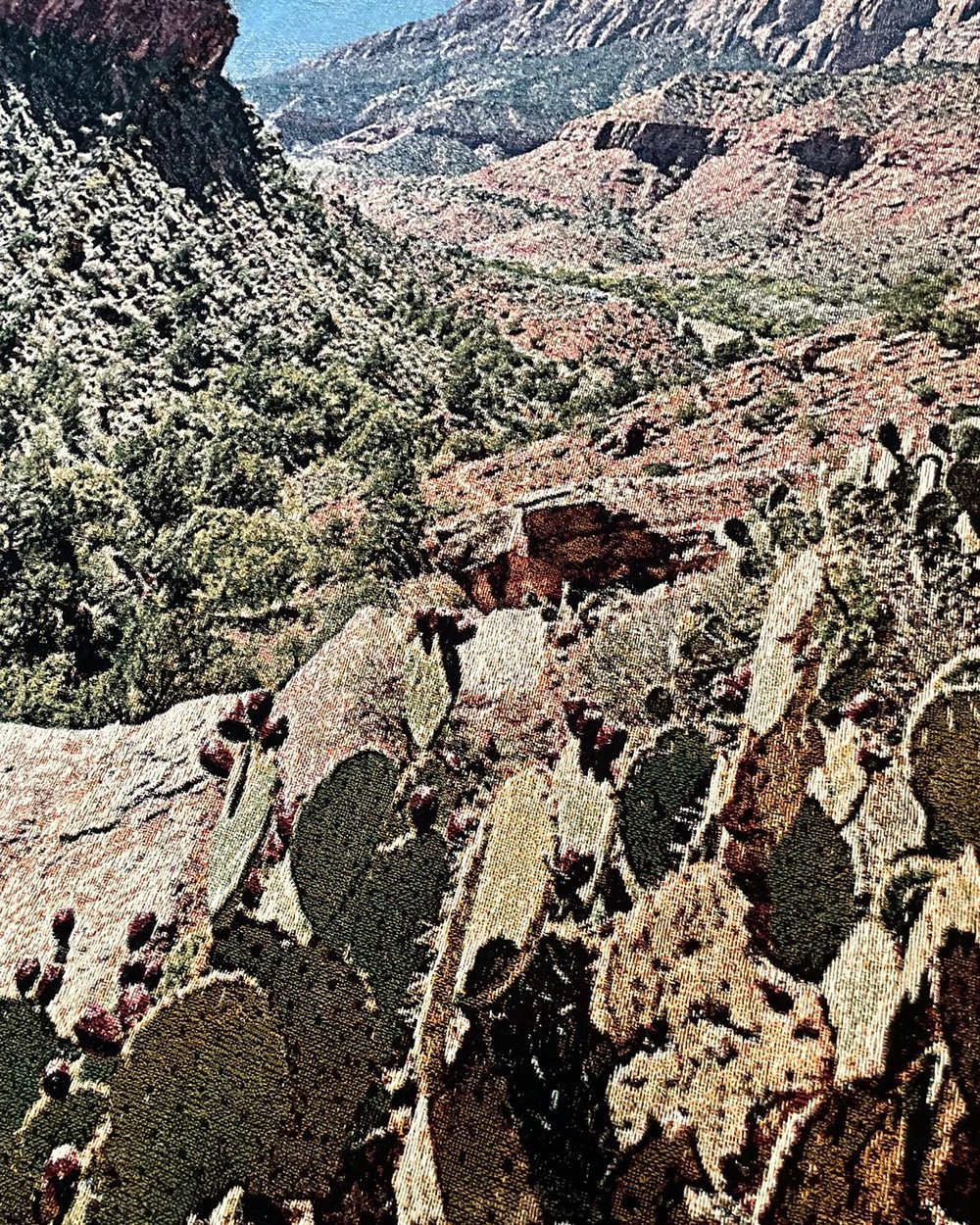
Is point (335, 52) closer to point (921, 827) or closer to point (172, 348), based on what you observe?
point (172, 348)

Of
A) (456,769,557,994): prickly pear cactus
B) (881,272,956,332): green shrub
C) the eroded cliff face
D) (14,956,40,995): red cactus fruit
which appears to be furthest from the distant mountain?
(14,956,40,995): red cactus fruit

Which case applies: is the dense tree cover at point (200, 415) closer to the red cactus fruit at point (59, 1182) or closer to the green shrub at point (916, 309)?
the red cactus fruit at point (59, 1182)

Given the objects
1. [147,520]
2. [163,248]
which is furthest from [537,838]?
[163,248]

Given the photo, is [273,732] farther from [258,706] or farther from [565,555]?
[565,555]

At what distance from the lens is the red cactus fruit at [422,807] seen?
15.5 metres

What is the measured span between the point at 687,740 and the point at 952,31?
125165 mm

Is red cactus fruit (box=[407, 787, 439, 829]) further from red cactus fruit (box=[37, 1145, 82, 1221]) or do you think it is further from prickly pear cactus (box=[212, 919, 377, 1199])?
red cactus fruit (box=[37, 1145, 82, 1221])

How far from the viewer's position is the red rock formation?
124ft

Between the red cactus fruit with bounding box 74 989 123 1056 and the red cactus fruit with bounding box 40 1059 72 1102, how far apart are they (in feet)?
1.16

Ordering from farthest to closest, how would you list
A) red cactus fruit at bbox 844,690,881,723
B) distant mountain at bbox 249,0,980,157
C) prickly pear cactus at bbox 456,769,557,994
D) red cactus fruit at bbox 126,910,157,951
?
distant mountain at bbox 249,0,980,157 → red cactus fruit at bbox 844,690,881,723 → red cactus fruit at bbox 126,910,157,951 → prickly pear cactus at bbox 456,769,557,994

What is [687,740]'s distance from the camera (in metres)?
15.7

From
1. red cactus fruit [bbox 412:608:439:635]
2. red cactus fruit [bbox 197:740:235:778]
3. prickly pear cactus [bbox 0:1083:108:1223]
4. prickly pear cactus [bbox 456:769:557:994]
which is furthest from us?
red cactus fruit [bbox 412:608:439:635]

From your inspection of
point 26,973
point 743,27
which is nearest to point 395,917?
point 26,973

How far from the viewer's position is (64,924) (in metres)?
15.3
